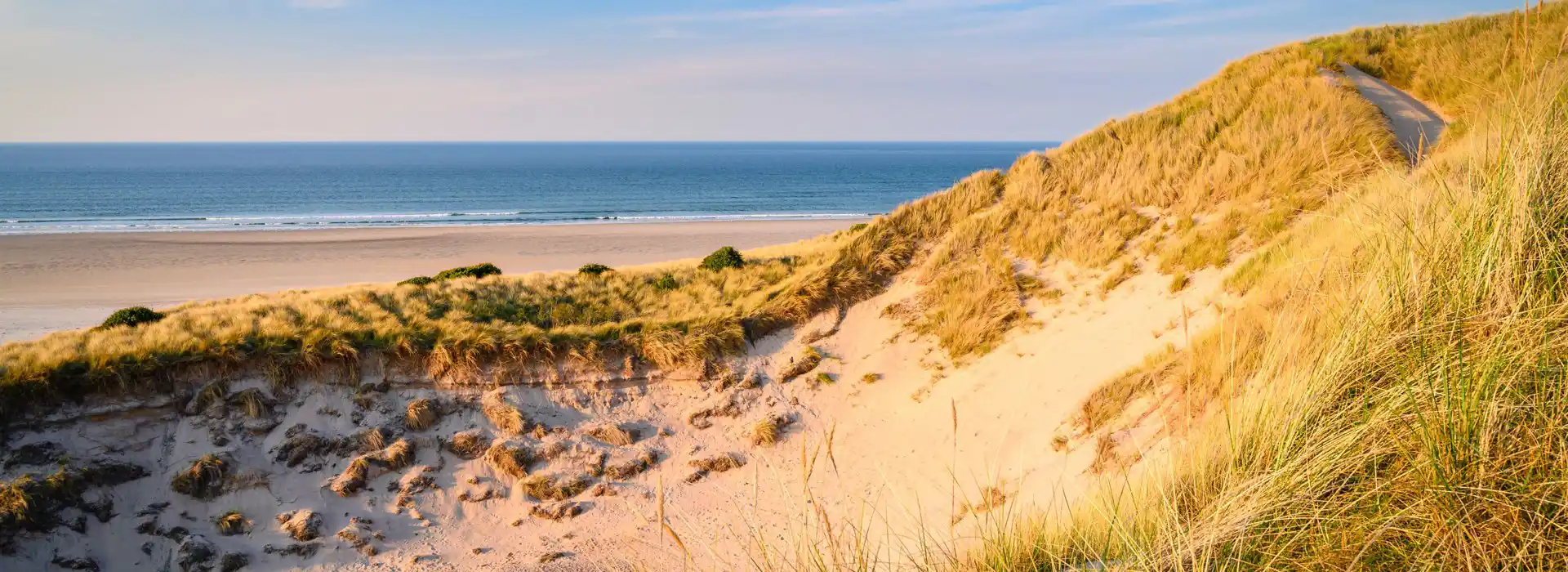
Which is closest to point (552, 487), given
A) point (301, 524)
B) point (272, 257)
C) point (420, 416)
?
point (420, 416)

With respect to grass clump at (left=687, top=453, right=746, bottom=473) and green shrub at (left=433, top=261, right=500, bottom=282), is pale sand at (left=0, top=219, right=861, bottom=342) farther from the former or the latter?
grass clump at (left=687, top=453, right=746, bottom=473)

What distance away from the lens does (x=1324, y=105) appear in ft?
46.6

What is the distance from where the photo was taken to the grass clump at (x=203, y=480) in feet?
36.4

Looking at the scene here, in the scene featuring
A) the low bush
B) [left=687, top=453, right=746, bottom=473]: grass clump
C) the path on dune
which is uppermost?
the path on dune

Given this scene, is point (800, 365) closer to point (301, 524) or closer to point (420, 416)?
point (420, 416)

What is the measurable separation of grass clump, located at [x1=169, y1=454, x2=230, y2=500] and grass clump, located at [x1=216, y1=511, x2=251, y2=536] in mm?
576

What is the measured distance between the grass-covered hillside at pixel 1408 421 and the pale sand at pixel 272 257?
99.1 ft

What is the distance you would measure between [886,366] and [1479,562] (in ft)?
33.3

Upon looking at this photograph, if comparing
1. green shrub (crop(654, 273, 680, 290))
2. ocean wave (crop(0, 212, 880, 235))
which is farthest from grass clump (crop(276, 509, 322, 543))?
ocean wave (crop(0, 212, 880, 235))

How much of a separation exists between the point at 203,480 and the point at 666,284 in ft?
27.2

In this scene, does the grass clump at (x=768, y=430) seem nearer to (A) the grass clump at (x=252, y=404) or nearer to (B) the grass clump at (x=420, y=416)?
(B) the grass clump at (x=420, y=416)

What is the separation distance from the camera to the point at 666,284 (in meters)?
16.4

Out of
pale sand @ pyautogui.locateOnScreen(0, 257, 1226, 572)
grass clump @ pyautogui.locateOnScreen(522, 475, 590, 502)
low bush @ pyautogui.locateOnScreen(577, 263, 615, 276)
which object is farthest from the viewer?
low bush @ pyautogui.locateOnScreen(577, 263, 615, 276)

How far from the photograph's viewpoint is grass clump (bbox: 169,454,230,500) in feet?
36.4
